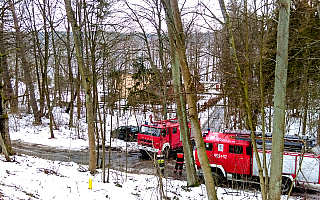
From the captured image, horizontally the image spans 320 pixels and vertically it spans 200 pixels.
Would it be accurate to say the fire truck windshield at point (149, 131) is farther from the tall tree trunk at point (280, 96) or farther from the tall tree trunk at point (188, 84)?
the tall tree trunk at point (280, 96)

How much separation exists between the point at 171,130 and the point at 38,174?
9.19 meters

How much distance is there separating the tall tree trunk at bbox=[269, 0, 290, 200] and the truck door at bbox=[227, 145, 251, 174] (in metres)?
6.52

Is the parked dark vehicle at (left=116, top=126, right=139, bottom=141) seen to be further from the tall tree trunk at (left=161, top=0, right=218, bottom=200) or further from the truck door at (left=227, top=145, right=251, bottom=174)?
the tall tree trunk at (left=161, top=0, right=218, bottom=200)

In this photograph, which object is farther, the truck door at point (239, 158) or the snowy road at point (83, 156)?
the snowy road at point (83, 156)

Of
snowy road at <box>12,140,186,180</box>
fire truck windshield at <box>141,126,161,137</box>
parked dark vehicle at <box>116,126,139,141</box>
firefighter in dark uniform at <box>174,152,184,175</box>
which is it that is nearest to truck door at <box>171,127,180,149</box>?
fire truck windshield at <box>141,126,161,137</box>

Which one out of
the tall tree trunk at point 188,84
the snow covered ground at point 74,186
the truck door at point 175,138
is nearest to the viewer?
the tall tree trunk at point 188,84

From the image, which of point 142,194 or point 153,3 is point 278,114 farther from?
point 153,3

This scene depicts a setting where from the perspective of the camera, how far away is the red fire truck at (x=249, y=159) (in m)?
9.86

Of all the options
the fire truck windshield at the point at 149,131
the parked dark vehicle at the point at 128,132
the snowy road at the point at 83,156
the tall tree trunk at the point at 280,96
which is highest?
the tall tree trunk at the point at 280,96

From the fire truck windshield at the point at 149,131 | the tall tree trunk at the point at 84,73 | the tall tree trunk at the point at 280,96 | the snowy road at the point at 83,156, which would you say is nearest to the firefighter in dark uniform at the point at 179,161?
the snowy road at the point at 83,156

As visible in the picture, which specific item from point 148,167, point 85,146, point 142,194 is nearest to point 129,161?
point 148,167

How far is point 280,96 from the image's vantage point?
432cm

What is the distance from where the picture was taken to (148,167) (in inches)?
535

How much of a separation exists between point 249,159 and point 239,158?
1.43 ft
